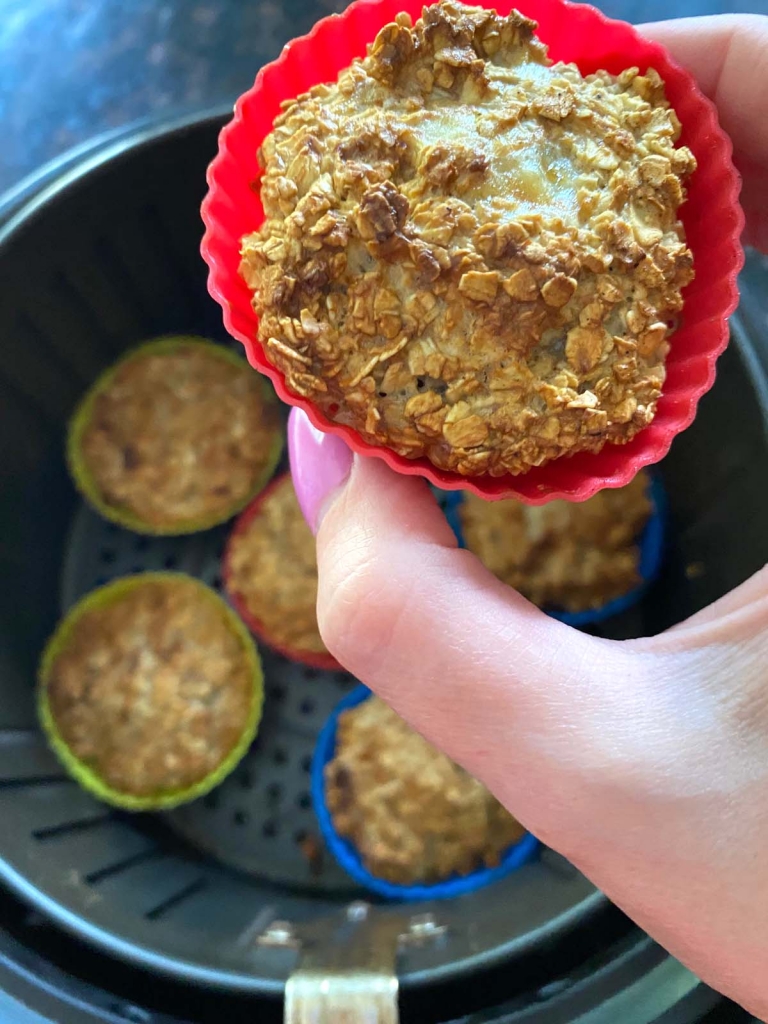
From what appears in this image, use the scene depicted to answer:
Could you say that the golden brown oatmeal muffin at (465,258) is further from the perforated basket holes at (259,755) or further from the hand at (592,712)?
the perforated basket holes at (259,755)

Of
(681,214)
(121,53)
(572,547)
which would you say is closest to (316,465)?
(681,214)

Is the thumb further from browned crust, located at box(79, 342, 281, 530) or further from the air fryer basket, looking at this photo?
browned crust, located at box(79, 342, 281, 530)

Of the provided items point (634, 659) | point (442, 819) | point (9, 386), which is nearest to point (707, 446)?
point (634, 659)

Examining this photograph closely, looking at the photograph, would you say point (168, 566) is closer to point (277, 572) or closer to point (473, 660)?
point (277, 572)

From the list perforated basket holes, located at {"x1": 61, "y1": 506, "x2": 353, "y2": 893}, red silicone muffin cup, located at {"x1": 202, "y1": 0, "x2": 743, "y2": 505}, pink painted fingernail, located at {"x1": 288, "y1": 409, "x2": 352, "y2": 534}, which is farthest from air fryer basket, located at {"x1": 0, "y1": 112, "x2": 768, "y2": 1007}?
pink painted fingernail, located at {"x1": 288, "y1": 409, "x2": 352, "y2": 534}

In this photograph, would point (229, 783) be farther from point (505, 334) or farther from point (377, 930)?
point (505, 334)

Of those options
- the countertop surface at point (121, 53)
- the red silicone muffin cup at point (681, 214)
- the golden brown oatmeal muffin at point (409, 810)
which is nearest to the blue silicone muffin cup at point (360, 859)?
the golden brown oatmeal muffin at point (409, 810)
